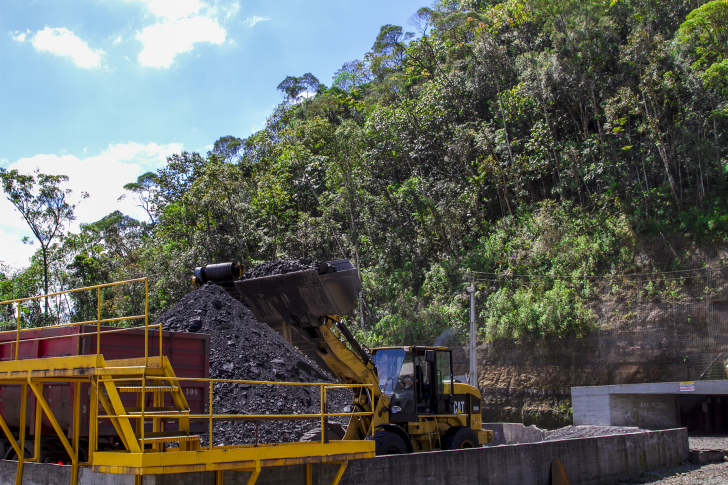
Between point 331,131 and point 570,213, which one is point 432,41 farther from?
point 570,213

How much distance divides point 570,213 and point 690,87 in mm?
7660

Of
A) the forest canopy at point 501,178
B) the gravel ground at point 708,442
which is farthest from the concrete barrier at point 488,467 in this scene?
the forest canopy at point 501,178

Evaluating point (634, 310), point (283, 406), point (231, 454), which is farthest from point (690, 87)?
point (231, 454)

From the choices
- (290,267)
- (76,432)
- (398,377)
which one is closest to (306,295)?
(290,267)

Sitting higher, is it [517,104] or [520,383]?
[517,104]

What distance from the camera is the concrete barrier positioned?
650 centimetres

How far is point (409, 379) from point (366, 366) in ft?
3.07

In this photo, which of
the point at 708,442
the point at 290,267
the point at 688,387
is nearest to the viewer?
the point at 290,267

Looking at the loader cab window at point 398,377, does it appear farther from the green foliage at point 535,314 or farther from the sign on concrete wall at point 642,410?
the green foliage at point 535,314

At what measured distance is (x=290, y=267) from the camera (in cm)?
1022

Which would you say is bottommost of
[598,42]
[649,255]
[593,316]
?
[593,316]

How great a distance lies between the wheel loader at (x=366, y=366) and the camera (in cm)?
961

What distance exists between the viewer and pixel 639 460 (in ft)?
41.2

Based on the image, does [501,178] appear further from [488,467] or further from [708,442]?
[488,467]
